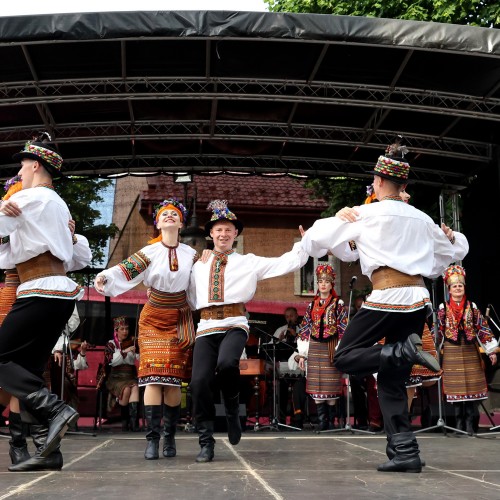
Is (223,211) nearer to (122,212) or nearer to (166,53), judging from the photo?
(166,53)

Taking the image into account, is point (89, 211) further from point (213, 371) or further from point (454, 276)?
point (213, 371)

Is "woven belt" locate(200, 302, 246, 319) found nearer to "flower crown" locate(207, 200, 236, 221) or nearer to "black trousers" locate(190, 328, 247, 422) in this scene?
"black trousers" locate(190, 328, 247, 422)

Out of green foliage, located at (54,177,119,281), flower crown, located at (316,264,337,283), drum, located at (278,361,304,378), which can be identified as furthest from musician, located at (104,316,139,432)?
green foliage, located at (54,177,119,281)

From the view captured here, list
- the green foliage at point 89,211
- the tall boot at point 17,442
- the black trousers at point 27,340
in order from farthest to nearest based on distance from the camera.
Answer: the green foliage at point 89,211
the tall boot at point 17,442
the black trousers at point 27,340

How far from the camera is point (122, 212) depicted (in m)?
20.3

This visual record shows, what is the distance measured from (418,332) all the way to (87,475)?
212cm

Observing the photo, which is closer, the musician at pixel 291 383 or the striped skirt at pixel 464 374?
the striped skirt at pixel 464 374

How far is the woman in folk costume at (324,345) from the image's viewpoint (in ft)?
29.7

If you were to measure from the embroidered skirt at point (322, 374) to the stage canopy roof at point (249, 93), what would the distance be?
2536mm

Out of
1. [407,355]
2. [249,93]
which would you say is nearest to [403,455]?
[407,355]

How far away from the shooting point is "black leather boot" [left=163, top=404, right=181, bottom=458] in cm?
565

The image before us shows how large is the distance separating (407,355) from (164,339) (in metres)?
2.00

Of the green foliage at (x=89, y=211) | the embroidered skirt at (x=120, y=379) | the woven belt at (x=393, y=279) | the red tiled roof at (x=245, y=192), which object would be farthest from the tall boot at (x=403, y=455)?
the red tiled roof at (x=245, y=192)

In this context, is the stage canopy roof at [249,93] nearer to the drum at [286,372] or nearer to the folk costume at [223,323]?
the drum at [286,372]
